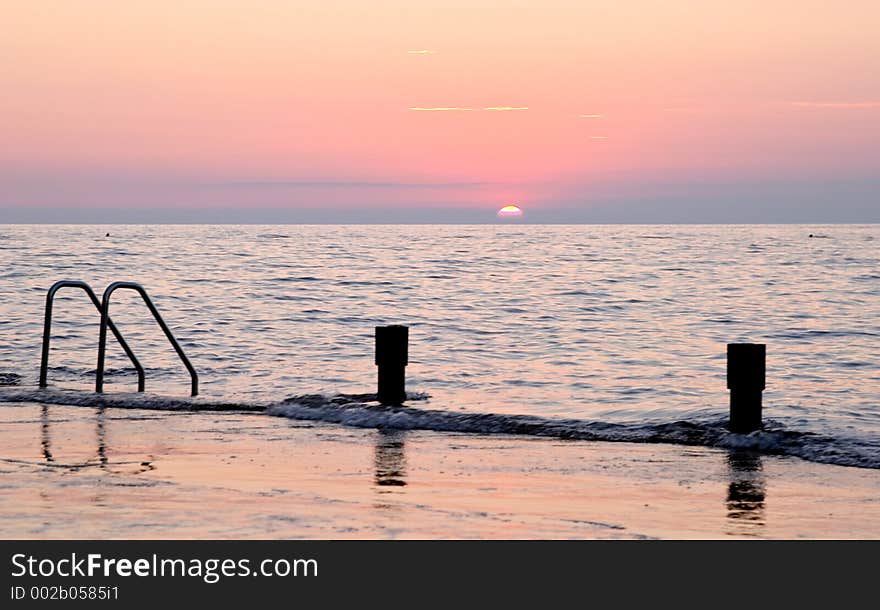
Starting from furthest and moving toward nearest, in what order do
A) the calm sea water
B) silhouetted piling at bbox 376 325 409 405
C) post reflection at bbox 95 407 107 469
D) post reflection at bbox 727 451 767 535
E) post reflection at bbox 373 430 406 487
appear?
the calm sea water → silhouetted piling at bbox 376 325 409 405 → post reflection at bbox 95 407 107 469 → post reflection at bbox 373 430 406 487 → post reflection at bbox 727 451 767 535

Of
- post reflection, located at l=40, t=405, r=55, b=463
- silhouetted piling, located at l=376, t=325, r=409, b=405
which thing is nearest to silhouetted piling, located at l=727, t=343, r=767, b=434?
silhouetted piling, located at l=376, t=325, r=409, b=405

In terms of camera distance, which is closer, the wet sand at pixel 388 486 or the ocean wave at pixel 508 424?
the wet sand at pixel 388 486

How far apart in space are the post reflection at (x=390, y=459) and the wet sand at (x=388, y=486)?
0.03m

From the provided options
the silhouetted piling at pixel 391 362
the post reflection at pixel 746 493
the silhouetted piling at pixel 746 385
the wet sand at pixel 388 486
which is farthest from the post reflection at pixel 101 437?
the silhouetted piling at pixel 746 385

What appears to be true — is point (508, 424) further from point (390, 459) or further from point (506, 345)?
point (506, 345)

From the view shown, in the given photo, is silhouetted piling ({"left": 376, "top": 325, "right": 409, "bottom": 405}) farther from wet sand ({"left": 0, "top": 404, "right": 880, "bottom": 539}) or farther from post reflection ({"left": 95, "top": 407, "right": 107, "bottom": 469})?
post reflection ({"left": 95, "top": 407, "right": 107, "bottom": 469})

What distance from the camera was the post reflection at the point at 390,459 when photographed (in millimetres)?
8898

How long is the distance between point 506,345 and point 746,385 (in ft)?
47.0

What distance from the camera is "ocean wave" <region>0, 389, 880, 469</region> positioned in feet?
37.2

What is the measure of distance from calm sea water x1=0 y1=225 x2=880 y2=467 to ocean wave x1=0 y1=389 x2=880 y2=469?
0.04 meters

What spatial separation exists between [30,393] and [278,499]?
27.3ft

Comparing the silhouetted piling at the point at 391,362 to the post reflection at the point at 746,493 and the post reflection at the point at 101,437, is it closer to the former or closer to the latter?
the post reflection at the point at 101,437

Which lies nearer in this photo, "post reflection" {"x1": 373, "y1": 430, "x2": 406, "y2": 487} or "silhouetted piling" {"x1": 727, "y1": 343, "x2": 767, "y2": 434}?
"post reflection" {"x1": 373, "y1": 430, "x2": 406, "y2": 487}
